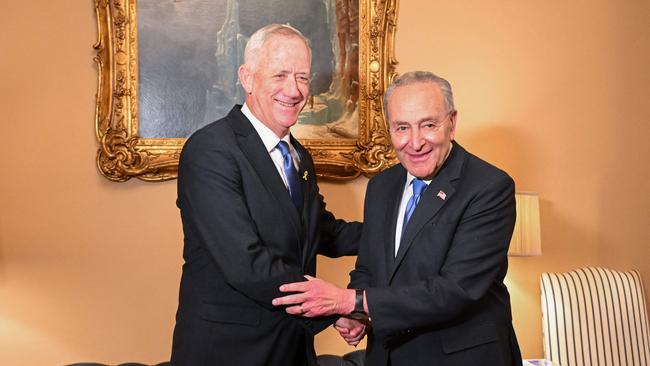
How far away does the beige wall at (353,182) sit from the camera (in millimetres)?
4246

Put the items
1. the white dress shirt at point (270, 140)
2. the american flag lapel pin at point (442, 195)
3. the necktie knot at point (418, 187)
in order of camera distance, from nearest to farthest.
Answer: the american flag lapel pin at point (442, 195) → the necktie knot at point (418, 187) → the white dress shirt at point (270, 140)

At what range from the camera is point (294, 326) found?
280 centimetres

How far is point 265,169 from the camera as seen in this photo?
9.23ft

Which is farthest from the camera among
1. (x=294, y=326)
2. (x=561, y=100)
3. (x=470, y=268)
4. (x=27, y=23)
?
(x=561, y=100)

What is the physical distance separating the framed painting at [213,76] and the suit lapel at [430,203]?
6.18ft

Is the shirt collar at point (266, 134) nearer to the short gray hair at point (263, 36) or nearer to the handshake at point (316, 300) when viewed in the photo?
the short gray hair at point (263, 36)

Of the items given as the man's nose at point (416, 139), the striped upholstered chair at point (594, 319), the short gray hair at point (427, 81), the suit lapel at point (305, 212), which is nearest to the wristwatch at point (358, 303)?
the suit lapel at point (305, 212)

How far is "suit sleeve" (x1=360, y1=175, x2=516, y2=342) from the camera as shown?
2586 millimetres

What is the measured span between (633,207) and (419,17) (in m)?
2.05

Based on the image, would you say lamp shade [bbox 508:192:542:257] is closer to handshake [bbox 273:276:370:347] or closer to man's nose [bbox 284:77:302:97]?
handshake [bbox 273:276:370:347]

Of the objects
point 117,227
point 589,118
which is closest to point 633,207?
point 589,118

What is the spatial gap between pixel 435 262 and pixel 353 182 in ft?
6.82

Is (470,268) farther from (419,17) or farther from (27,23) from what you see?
(27,23)

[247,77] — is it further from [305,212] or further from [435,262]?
[435,262]
